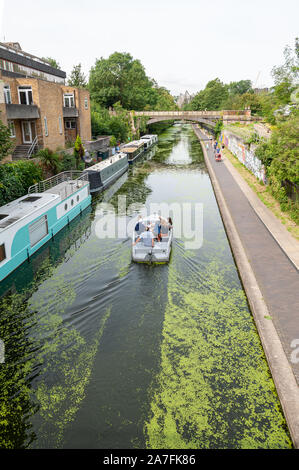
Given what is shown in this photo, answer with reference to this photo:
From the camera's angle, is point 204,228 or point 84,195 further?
point 84,195

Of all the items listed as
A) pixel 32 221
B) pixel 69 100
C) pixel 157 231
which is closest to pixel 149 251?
pixel 157 231

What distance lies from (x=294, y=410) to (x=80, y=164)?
28.1 meters

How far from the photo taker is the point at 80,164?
3138cm

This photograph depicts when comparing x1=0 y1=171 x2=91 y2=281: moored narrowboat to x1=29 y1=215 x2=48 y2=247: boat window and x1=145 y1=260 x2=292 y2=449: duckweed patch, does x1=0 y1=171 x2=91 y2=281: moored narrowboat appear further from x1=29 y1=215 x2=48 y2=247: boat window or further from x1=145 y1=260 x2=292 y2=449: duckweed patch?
x1=145 y1=260 x2=292 y2=449: duckweed patch

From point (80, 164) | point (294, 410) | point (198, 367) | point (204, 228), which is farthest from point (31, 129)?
point (294, 410)

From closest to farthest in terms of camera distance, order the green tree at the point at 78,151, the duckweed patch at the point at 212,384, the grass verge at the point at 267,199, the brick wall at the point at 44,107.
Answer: the duckweed patch at the point at 212,384, the grass verge at the point at 267,199, the brick wall at the point at 44,107, the green tree at the point at 78,151

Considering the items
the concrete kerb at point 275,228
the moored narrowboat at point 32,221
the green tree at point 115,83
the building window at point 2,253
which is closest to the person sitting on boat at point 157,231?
the concrete kerb at point 275,228

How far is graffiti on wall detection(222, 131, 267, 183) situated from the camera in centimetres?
2817

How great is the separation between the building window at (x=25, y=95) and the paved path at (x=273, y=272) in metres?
18.8

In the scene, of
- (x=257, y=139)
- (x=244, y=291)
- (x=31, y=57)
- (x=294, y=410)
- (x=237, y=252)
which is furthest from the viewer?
(x=31, y=57)

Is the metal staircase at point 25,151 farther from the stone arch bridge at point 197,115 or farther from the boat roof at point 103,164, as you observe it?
the stone arch bridge at point 197,115

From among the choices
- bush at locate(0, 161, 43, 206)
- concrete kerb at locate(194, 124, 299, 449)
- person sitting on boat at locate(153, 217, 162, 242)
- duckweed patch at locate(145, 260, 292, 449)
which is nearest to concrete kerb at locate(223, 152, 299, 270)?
concrete kerb at locate(194, 124, 299, 449)

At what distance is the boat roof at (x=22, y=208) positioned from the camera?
1526cm

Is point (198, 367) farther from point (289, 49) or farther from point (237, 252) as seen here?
point (289, 49)
